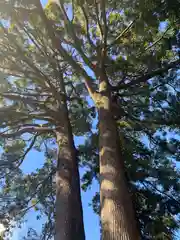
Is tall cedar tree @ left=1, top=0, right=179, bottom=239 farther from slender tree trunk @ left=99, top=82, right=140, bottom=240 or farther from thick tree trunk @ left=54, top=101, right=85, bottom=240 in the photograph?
thick tree trunk @ left=54, top=101, right=85, bottom=240

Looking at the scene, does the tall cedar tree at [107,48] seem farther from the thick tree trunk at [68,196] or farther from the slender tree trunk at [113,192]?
the thick tree trunk at [68,196]

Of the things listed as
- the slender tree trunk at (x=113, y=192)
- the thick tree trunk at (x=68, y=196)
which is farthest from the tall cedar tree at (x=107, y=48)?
the thick tree trunk at (x=68, y=196)

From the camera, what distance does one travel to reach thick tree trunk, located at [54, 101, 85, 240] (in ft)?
13.3

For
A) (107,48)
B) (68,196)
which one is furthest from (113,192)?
(107,48)

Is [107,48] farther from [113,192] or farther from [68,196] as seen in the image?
[113,192]

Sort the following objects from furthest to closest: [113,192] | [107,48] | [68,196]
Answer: [107,48], [68,196], [113,192]

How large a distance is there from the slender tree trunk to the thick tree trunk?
0.89 m

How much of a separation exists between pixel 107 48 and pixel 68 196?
3.30 meters

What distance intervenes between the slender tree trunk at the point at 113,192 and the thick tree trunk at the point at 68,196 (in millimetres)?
888

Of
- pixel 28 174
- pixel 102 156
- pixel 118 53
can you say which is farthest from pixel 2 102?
pixel 102 156

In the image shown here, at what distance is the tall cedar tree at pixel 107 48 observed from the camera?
4.55 m

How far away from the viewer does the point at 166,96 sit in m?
6.26

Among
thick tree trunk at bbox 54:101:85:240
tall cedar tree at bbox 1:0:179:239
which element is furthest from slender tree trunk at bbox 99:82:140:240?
thick tree trunk at bbox 54:101:85:240

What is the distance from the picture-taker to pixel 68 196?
451 cm
